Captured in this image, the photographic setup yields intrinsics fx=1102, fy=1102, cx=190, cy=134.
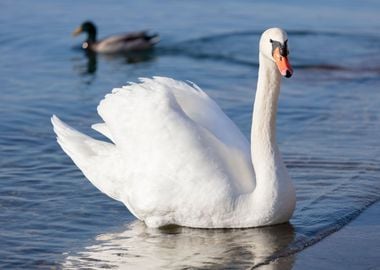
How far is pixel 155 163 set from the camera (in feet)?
27.1

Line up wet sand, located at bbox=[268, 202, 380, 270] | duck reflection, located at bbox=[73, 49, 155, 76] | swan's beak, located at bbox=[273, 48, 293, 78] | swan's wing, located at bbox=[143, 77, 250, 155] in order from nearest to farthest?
wet sand, located at bbox=[268, 202, 380, 270]
swan's beak, located at bbox=[273, 48, 293, 78]
swan's wing, located at bbox=[143, 77, 250, 155]
duck reflection, located at bbox=[73, 49, 155, 76]

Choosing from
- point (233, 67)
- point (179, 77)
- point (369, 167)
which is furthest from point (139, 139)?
point (233, 67)

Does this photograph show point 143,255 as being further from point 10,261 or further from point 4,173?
point 4,173

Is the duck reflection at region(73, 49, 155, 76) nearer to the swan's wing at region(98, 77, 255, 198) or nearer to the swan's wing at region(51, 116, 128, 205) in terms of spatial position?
the swan's wing at region(51, 116, 128, 205)

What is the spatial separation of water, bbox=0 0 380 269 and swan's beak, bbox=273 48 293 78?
1237 mm

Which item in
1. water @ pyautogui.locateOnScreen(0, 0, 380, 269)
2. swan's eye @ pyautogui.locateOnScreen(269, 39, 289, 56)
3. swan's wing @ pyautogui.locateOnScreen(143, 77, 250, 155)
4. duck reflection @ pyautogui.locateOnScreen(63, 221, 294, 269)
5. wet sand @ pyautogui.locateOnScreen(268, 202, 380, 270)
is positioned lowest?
wet sand @ pyautogui.locateOnScreen(268, 202, 380, 270)

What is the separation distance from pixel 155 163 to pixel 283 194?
98 cm

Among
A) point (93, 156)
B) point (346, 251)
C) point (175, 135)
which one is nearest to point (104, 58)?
point (93, 156)

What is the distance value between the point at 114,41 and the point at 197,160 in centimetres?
952

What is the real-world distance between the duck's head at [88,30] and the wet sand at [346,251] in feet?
31.6

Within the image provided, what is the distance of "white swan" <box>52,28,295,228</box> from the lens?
26.6ft

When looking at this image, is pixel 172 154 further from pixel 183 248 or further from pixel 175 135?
pixel 183 248

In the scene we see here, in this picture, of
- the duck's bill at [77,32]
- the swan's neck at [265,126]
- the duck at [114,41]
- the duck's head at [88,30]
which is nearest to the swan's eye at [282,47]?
the swan's neck at [265,126]

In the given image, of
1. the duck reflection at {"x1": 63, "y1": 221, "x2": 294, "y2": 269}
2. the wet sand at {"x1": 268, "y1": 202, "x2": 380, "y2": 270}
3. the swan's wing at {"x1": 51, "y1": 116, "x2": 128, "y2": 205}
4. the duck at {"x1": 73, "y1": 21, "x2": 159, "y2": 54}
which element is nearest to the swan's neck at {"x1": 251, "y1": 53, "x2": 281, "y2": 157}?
the duck reflection at {"x1": 63, "y1": 221, "x2": 294, "y2": 269}
